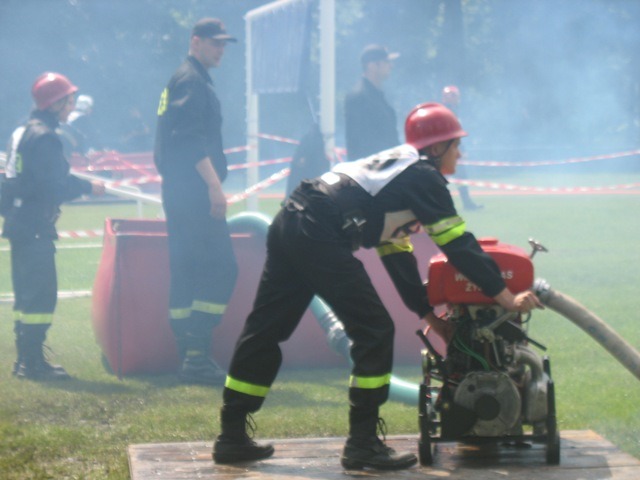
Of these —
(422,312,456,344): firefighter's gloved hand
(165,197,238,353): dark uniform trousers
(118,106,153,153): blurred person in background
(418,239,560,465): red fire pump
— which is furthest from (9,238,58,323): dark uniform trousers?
(118,106,153,153): blurred person in background

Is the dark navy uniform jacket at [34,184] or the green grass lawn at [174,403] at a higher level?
the dark navy uniform jacket at [34,184]

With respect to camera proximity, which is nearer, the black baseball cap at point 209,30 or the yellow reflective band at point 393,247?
the yellow reflective band at point 393,247

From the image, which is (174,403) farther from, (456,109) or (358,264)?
(456,109)

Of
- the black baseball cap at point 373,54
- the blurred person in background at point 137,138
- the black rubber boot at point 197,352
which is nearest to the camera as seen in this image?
the black rubber boot at point 197,352

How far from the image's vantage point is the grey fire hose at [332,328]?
20.5 feet

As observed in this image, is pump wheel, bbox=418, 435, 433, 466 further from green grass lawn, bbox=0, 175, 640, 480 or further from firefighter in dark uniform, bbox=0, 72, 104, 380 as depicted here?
firefighter in dark uniform, bbox=0, 72, 104, 380

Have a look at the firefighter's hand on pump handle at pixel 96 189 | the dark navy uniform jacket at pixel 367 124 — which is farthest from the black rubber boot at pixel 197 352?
the dark navy uniform jacket at pixel 367 124

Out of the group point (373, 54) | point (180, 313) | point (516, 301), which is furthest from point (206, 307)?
point (373, 54)

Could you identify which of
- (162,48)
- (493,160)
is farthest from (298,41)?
(493,160)

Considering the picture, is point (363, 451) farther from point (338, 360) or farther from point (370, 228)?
point (338, 360)

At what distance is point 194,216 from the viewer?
276 inches

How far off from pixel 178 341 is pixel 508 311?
3.22 m

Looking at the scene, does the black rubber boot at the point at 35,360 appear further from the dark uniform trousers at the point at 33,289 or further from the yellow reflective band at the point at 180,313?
the yellow reflective band at the point at 180,313

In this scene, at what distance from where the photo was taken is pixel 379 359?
4.34m
